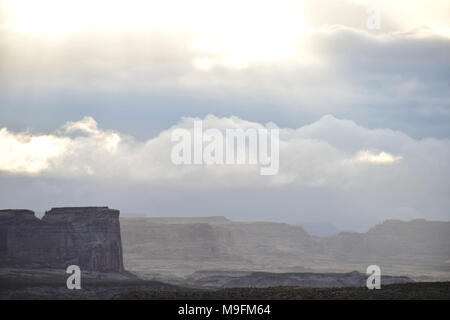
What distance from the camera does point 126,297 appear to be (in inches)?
4473

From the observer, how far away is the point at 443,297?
102m
